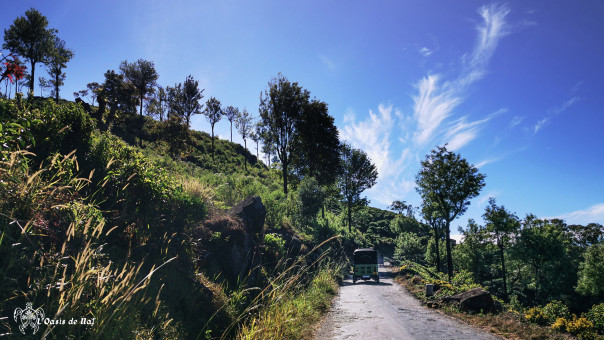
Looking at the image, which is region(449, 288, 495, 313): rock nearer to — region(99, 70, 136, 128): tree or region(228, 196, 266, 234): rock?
region(228, 196, 266, 234): rock

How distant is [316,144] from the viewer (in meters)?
34.5

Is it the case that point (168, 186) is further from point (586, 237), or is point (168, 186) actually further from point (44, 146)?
point (586, 237)

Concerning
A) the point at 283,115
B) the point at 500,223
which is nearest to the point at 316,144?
the point at 283,115

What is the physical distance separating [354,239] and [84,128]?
112 feet

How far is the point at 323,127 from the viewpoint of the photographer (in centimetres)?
3447

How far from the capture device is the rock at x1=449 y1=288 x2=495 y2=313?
34.6 ft

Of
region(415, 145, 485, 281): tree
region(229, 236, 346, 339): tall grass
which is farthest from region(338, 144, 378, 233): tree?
region(229, 236, 346, 339): tall grass

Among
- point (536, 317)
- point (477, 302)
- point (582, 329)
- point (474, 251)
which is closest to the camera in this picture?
point (582, 329)

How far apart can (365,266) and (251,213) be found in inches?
589

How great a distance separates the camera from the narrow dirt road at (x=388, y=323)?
7.59 metres

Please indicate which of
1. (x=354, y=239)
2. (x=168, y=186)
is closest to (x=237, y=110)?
(x=354, y=239)

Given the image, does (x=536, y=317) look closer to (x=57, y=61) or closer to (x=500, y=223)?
(x=500, y=223)

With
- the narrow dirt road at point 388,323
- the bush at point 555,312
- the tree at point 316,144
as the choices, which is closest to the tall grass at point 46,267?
the narrow dirt road at point 388,323

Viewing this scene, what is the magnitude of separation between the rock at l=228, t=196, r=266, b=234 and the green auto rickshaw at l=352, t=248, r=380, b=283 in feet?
44.7
